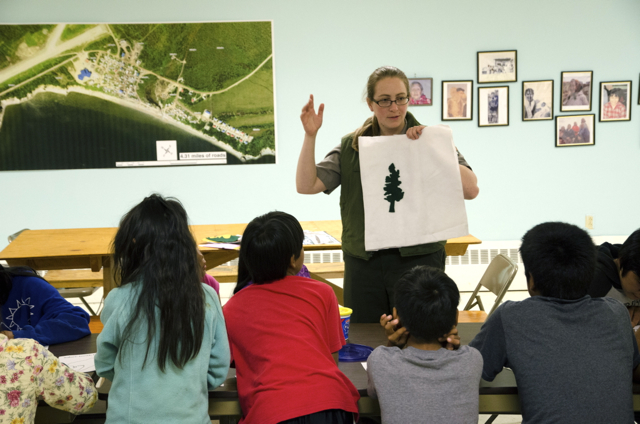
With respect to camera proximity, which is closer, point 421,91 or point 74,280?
point 74,280

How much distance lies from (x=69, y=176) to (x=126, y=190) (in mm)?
519

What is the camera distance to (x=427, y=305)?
4.54 feet

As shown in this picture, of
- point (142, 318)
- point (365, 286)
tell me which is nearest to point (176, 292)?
point (142, 318)

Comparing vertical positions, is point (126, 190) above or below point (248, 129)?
below

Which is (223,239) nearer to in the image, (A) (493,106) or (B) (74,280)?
(B) (74,280)

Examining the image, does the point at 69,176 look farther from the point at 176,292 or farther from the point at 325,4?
the point at 176,292

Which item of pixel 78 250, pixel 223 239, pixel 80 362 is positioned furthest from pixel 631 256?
pixel 78 250

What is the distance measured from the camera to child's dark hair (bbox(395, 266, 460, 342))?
4.51ft

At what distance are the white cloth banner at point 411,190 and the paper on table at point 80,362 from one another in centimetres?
101

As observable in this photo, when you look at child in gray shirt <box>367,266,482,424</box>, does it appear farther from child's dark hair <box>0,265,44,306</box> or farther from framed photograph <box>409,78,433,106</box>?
framed photograph <box>409,78,433,106</box>

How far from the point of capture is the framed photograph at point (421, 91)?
15.9 feet

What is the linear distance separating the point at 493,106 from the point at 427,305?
393cm

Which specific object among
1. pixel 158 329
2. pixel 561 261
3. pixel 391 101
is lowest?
pixel 158 329

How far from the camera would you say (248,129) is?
16.0 ft
